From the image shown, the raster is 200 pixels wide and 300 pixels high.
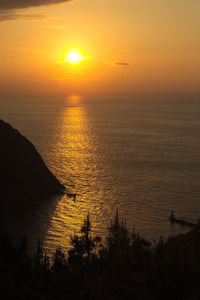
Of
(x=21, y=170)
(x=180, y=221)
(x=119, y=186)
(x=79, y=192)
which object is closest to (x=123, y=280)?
(x=180, y=221)

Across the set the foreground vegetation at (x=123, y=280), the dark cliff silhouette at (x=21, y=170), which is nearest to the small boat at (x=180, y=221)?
the dark cliff silhouette at (x=21, y=170)

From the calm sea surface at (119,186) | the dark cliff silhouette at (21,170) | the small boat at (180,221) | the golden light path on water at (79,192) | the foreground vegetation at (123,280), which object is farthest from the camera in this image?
the dark cliff silhouette at (21,170)

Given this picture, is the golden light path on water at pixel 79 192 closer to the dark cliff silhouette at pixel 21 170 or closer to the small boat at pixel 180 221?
the dark cliff silhouette at pixel 21 170

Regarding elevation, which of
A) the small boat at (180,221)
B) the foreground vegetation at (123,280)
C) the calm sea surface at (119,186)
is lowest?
the foreground vegetation at (123,280)

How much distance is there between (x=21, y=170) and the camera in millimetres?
79500

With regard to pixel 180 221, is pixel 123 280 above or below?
below

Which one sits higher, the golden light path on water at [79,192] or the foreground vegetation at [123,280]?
the golden light path on water at [79,192]

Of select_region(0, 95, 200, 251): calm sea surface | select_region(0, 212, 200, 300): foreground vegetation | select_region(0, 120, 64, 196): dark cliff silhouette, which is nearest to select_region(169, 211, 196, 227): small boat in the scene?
select_region(0, 95, 200, 251): calm sea surface

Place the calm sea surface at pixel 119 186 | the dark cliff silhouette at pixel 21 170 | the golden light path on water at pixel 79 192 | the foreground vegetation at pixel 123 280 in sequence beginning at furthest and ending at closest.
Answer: the dark cliff silhouette at pixel 21 170 → the calm sea surface at pixel 119 186 → the golden light path on water at pixel 79 192 → the foreground vegetation at pixel 123 280

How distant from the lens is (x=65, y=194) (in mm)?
77438

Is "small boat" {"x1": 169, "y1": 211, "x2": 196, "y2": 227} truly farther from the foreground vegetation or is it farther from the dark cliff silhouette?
the foreground vegetation

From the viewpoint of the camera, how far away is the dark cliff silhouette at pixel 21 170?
7600 cm

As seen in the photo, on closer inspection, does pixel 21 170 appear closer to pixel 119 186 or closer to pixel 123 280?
pixel 119 186

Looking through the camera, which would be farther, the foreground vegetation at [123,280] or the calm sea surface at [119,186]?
the calm sea surface at [119,186]
